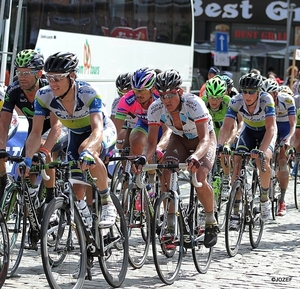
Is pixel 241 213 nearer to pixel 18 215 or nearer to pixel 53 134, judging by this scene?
pixel 53 134

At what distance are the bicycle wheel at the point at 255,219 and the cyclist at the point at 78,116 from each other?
2575mm

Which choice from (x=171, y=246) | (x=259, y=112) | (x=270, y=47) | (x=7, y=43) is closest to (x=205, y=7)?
(x=270, y=47)

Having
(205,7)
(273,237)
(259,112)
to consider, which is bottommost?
(273,237)

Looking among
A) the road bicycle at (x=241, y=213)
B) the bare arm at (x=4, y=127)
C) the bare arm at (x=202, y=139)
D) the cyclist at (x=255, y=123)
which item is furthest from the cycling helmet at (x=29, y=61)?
the road bicycle at (x=241, y=213)

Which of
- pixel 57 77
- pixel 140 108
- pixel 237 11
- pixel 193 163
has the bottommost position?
pixel 193 163

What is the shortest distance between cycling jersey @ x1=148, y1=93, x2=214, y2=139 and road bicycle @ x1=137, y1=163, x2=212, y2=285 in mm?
588

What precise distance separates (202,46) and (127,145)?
29196 millimetres

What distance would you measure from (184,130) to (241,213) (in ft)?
5.02

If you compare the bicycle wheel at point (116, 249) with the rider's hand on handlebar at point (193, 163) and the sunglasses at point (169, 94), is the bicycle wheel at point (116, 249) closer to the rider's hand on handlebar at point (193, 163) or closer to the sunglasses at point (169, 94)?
the rider's hand on handlebar at point (193, 163)

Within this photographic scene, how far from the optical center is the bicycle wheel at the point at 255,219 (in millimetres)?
9547

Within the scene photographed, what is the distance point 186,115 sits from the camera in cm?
797

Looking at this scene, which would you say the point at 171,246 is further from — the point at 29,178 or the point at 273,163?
the point at 273,163

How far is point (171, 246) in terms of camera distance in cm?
762

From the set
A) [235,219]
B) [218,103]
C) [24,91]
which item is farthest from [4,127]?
[218,103]
